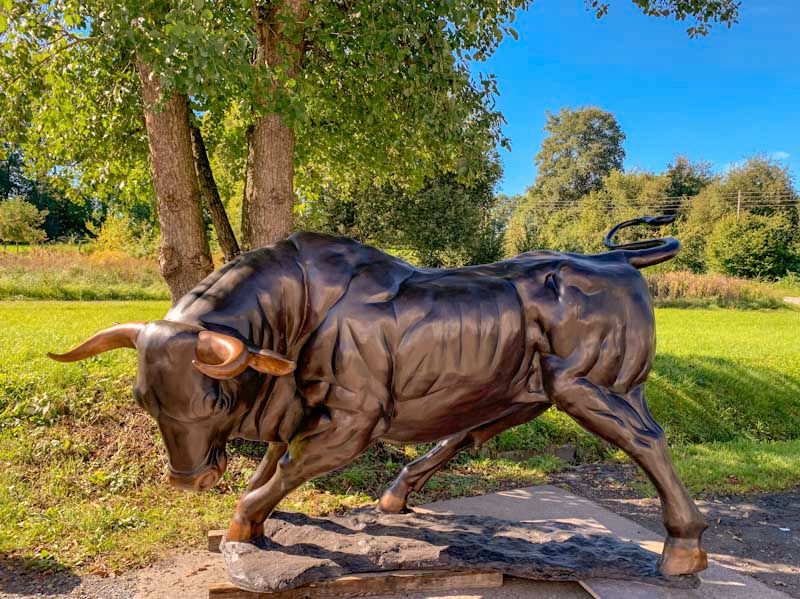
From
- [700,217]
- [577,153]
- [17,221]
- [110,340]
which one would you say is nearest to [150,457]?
[110,340]

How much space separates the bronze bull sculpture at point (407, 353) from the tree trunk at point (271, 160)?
234 centimetres

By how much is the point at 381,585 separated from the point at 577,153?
175 feet

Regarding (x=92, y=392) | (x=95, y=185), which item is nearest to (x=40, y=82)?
(x=95, y=185)

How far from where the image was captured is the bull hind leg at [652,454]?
2674mm

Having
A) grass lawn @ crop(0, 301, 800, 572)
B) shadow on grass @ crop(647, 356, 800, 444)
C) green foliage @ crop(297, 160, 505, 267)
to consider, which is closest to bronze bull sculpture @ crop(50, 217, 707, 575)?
grass lawn @ crop(0, 301, 800, 572)

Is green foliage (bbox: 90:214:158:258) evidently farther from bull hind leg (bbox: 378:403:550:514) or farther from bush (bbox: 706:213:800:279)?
bush (bbox: 706:213:800:279)

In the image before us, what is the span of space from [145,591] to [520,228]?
1046 inches

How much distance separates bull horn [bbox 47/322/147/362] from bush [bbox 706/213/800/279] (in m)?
31.1

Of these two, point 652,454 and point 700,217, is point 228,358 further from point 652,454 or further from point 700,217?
point 700,217

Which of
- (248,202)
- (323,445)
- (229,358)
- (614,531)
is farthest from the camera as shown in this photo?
(248,202)

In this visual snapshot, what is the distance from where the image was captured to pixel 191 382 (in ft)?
7.03

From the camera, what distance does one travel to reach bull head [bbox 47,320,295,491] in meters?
2.05

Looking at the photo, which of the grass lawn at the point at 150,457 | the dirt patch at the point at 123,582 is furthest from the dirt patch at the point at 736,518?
the dirt patch at the point at 123,582

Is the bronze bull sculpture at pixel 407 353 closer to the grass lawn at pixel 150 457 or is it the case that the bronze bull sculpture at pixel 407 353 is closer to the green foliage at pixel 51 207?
the grass lawn at pixel 150 457
